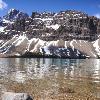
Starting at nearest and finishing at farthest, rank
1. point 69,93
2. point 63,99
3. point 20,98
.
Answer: point 20,98, point 63,99, point 69,93

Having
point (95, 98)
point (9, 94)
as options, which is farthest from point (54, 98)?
point (9, 94)

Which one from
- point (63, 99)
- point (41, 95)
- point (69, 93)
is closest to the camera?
point (63, 99)

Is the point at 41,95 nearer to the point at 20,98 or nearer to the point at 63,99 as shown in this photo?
the point at 63,99

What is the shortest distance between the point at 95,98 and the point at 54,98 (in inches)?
187

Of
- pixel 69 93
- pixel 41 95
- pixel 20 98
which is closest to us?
pixel 20 98

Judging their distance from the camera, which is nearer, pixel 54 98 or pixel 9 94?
pixel 9 94

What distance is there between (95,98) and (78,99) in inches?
90.9

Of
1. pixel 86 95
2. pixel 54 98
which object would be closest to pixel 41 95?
pixel 54 98

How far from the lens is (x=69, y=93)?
1613 inches

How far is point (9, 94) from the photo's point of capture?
2159 centimetres

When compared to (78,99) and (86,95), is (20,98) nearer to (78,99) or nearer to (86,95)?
(78,99)

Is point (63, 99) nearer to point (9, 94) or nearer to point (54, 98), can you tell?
point (54, 98)

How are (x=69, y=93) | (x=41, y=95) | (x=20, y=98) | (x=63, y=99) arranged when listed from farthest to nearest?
1. (x=69, y=93)
2. (x=41, y=95)
3. (x=63, y=99)
4. (x=20, y=98)

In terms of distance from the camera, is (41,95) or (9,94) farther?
(41,95)
